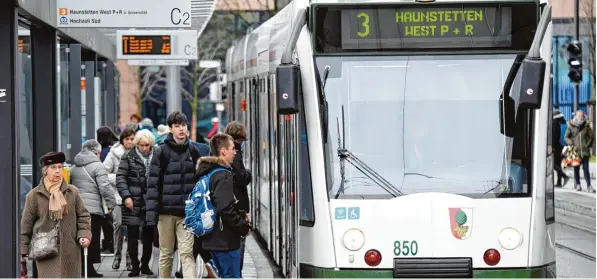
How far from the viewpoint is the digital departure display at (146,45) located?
76.9 ft

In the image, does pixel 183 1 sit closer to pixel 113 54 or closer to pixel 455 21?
pixel 455 21

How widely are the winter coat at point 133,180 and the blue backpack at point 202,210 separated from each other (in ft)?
13.2

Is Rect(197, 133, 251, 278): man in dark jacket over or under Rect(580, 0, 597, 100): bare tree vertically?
under

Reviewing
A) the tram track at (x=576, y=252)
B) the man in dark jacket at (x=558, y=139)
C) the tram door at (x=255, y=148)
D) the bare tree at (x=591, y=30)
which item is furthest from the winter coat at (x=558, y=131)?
the tram door at (x=255, y=148)

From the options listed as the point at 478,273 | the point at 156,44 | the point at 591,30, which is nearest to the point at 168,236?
the point at 478,273

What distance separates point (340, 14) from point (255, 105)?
6627 millimetres

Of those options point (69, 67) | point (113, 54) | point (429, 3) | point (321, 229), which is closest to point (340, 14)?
point (429, 3)

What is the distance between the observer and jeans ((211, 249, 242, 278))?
10500mm

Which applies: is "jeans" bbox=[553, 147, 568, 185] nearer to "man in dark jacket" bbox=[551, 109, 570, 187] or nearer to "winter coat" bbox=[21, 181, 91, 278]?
"man in dark jacket" bbox=[551, 109, 570, 187]

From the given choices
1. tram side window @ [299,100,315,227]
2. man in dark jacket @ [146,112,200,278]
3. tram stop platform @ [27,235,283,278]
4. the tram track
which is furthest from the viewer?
the tram track

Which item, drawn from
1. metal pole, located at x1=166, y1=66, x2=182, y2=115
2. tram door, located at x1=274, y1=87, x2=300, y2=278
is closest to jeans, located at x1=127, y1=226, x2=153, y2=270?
tram door, located at x1=274, y1=87, x2=300, y2=278

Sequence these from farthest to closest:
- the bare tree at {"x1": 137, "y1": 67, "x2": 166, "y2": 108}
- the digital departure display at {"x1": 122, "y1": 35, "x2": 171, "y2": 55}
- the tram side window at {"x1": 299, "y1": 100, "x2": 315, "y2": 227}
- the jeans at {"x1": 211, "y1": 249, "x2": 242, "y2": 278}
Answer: the bare tree at {"x1": 137, "y1": 67, "x2": 166, "y2": 108}
the digital departure display at {"x1": 122, "y1": 35, "x2": 171, "y2": 55}
the tram side window at {"x1": 299, "y1": 100, "x2": 315, "y2": 227}
the jeans at {"x1": 211, "y1": 249, "x2": 242, "y2": 278}

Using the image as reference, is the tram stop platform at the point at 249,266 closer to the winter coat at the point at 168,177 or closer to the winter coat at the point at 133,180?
the winter coat at the point at 133,180

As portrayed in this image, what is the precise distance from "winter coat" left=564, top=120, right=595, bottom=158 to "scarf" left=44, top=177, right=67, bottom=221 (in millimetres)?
17155
